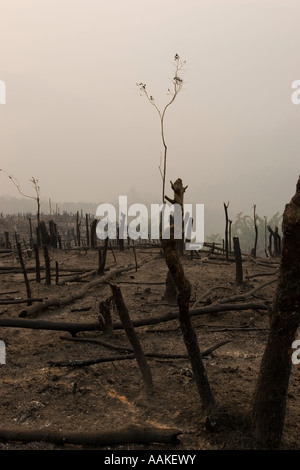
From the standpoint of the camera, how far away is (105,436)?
304cm

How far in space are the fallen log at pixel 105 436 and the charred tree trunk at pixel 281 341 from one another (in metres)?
0.71

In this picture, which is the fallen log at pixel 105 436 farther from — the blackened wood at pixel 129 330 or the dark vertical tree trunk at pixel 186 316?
the blackened wood at pixel 129 330

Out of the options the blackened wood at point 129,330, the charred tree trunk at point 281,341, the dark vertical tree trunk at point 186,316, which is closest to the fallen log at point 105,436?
the dark vertical tree trunk at point 186,316

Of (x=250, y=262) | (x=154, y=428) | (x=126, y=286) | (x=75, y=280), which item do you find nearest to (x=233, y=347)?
(x=154, y=428)

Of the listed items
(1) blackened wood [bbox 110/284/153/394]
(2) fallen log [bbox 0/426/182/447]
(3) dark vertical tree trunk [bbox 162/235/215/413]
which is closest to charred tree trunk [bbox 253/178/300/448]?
(3) dark vertical tree trunk [bbox 162/235/215/413]

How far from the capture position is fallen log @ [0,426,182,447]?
2.99 metres

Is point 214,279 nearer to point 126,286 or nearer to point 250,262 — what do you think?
point 126,286

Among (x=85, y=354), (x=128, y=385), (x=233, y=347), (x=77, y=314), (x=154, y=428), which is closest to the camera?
(x=154, y=428)

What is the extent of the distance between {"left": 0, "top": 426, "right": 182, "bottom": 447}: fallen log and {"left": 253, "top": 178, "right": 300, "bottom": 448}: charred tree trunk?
0.71 m

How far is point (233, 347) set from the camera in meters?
5.63

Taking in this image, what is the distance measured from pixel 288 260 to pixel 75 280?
28.4 feet

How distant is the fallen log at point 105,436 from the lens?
2.99m

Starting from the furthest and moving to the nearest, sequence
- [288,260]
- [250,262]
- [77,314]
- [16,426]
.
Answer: [250,262], [77,314], [16,426], [288,260]

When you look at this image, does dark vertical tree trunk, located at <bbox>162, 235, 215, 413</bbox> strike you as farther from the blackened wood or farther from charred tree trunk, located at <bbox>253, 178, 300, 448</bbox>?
the blackened wood
